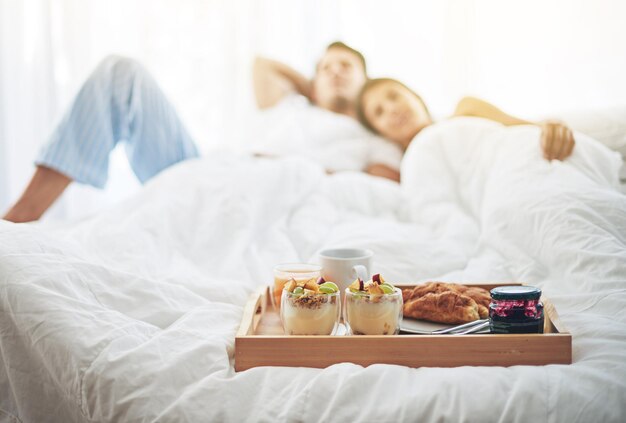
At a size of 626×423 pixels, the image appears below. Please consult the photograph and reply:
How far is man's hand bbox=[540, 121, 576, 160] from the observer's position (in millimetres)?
1462

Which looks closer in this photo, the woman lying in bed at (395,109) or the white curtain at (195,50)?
the woman lying in bed at (395,109)

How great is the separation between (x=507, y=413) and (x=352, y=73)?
1.82 meters

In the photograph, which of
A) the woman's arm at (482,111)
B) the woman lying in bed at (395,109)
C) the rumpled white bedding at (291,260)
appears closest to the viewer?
the rumpled white bedding at (291,260)

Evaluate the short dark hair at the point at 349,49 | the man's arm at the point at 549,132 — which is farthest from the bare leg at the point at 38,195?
the man's arm at the point at 549,132

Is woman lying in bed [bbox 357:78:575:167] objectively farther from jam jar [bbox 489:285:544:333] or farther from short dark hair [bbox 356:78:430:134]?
jam jar [bbox 489:285:544:333]

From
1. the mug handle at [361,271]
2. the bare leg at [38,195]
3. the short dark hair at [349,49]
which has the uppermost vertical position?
the short dark hair at [349,49]

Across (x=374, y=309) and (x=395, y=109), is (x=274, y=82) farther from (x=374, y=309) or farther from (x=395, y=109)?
(x=374, y=309)

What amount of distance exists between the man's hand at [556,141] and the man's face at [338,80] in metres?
0.87

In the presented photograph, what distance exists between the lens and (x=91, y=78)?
6.56 ft

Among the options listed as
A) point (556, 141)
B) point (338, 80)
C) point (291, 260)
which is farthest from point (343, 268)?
point (338, 80)

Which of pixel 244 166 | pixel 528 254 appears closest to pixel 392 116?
pixel 244 166

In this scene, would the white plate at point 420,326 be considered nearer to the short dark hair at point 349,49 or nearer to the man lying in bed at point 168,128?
the man lying in bed at point 168,128

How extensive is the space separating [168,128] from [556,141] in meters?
1.24

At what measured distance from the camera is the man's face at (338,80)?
7.63 feet
